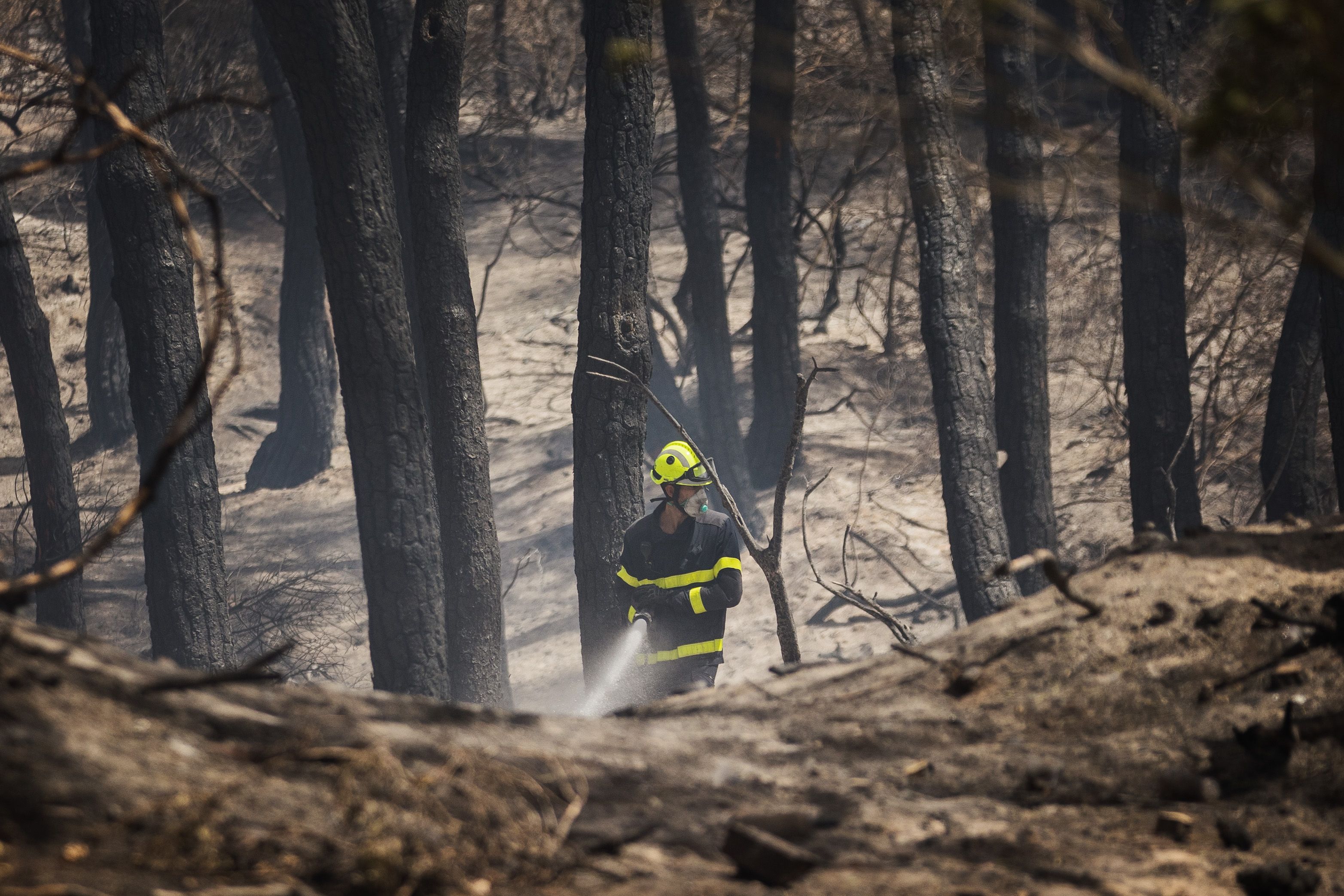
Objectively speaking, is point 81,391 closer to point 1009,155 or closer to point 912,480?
point 912,480

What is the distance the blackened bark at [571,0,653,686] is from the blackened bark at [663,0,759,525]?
4.26m

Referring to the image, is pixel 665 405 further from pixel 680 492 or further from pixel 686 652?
pixel 686 652

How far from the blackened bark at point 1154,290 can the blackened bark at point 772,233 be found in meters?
4.03

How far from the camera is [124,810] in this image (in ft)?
5.85

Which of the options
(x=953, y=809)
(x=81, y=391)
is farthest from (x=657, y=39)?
(x=953, y=809)

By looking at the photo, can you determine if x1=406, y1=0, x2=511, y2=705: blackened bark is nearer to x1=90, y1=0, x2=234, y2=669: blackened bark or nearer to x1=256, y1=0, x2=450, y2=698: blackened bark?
x1=256, y1=0, x2=450, y2=698: blackened bark

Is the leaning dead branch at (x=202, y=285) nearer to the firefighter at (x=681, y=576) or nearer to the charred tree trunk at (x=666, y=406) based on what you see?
the firefighter at (x=681, y=576)

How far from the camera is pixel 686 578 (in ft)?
21.4

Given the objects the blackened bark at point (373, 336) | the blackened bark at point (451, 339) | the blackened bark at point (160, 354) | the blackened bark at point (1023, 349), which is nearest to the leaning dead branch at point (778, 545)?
the blackened bark at point (373, 336)

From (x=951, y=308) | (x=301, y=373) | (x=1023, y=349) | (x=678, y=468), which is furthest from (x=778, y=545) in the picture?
(x=301, y=373)

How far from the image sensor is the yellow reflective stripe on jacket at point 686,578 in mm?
6457

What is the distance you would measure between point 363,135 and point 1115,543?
7.54 meters

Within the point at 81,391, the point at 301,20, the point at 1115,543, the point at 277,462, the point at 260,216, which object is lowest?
the point at 1115,543

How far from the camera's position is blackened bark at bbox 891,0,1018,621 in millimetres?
7051
